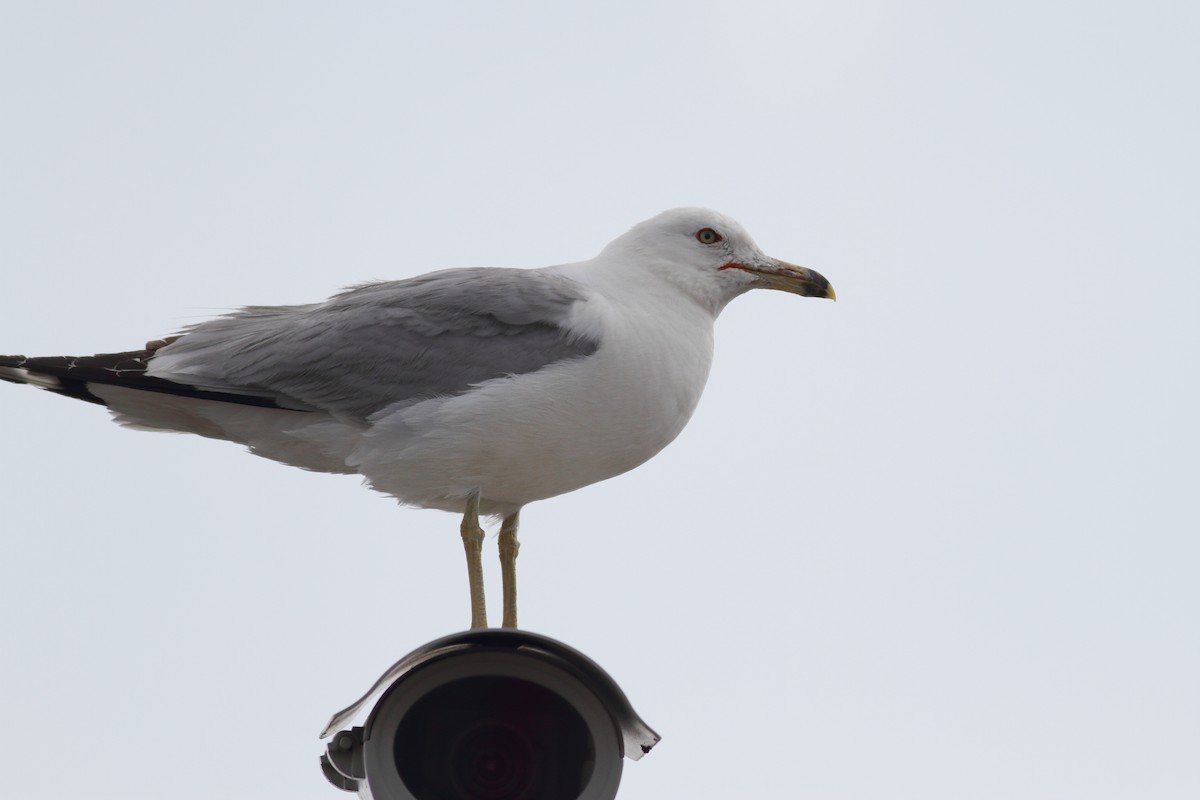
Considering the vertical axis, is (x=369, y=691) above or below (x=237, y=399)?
below

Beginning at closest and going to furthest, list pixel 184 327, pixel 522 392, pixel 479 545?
pixel 522 392 → pixel 479 545 → pixel 184 327

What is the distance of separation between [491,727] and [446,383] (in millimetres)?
1867

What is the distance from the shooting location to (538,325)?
606 centimetres

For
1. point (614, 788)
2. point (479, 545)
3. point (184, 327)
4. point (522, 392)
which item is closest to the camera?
point (614, 788)

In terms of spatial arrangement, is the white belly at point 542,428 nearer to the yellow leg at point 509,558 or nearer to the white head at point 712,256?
the yellow leg at point 509,558

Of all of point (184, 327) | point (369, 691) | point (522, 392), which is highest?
point (184, 327)

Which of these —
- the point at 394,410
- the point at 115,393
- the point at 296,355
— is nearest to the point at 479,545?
the point at 394,410

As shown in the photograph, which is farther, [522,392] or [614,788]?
[522,392]

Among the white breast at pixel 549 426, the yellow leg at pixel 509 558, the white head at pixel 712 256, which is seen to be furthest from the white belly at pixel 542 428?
the white head at pixel 712 256

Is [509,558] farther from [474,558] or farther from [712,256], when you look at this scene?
[712,256]

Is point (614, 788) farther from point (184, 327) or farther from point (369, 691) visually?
point (184, 327)

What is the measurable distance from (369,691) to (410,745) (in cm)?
22

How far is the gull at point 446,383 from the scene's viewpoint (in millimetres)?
5930

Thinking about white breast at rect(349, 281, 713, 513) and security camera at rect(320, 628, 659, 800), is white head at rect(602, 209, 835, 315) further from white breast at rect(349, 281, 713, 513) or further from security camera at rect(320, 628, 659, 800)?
→ security camera at rect(320, 628, 659, 800)
